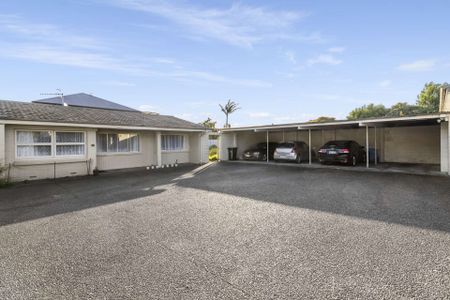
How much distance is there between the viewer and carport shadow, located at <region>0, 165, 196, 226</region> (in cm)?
570

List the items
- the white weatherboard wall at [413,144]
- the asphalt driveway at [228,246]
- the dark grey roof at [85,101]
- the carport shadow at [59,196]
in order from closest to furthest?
the asphalt driveway at [228,246] → the carport shadow at [59,196] → the white weatherboard wall at [413,144] → the dark grey roof at [85,101]

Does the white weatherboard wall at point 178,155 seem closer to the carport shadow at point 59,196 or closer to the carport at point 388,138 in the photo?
the carport at point 388,138

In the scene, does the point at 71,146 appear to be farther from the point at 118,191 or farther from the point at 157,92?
the point at 157,92

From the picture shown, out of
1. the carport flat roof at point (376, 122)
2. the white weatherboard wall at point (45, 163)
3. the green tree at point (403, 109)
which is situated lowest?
the white weatherboard wall at point (45, 163)

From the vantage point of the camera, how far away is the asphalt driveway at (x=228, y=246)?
2.62 m

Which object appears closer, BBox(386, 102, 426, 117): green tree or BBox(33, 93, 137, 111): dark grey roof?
BBox(33, 93, 137, 111): dark grey roof

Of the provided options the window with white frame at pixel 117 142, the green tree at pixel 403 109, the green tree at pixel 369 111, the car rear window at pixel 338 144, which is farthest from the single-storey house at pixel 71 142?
the green tree at pixel 369 111

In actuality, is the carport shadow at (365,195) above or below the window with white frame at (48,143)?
below

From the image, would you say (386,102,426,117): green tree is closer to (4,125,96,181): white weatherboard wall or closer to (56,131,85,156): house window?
(4,125,96,181): white weatherboard wall

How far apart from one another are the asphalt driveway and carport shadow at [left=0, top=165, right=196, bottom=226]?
0.24 feet

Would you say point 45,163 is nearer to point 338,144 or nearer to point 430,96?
point 338,144

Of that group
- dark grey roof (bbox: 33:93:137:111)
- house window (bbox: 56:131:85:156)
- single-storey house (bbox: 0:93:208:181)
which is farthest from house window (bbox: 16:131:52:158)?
dark grey roof (bbox: 33:93:137:111)

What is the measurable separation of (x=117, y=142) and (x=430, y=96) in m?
47.0

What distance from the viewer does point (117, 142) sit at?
45.4 ft
